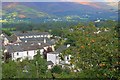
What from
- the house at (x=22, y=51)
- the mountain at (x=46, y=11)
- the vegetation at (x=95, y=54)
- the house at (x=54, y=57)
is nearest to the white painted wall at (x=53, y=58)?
the house at (x=54, y=57)

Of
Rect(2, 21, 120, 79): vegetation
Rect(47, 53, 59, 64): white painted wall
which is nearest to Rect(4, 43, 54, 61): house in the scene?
Rect(47, 53, 59, 64): white painted wall

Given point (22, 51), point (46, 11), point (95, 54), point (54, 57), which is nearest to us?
point (95, 54)

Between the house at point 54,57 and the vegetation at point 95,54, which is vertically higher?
the vegetation at point 95,54

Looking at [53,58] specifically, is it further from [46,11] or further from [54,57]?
[46,11]

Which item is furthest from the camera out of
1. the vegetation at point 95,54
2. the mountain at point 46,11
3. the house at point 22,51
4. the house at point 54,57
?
the mountain at point 46,11

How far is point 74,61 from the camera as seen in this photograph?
25.9ft

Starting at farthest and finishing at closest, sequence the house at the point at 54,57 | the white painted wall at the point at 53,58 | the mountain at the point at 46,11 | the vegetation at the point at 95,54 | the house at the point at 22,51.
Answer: the mountain at the point at 46,11 → the house at the point at 22,51 → the white painted wall at the point at 53,58 → the house at the point at 54,57 → the vegetation at the point at 95,54

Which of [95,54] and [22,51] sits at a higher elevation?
[95,54]

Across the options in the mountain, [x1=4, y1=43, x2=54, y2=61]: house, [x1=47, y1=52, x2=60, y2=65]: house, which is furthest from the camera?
the mountain

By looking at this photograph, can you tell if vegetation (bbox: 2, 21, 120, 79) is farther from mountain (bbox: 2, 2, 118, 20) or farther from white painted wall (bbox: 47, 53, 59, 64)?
mountain (bbox: 2, 2, 118, 20)

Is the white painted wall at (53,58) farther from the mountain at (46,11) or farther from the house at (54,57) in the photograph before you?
the mountain at (46,11)

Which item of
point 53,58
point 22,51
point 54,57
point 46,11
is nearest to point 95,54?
point 54,57

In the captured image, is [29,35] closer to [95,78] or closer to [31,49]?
[31,49]

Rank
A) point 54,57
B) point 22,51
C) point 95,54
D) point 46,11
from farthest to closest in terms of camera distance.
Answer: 1. point 46,11
2. point 22,51
3. point 54,57
4. point 95,54
